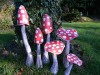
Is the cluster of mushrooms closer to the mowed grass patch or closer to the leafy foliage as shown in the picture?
the leafy foliage

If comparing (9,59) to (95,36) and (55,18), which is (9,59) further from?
(95,36)

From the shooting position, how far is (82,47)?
9.09 meters

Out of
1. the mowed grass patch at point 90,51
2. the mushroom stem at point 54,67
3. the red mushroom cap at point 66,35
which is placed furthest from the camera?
the mowed grass patch at point 90,51

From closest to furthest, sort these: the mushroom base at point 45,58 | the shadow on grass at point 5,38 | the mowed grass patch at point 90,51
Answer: the mushroom base at point 45,58 → the mowed grass patch at point 90,51 → the shadow on grass at point 5,38

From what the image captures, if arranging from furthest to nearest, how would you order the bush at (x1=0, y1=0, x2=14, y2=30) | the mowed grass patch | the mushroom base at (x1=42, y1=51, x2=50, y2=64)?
1. the bush at (x1=0, y1=0, x2=14, y2=30)
2. the mowed grass patch
3. the mushroom base at (x1=42, y1=51, x2=50, y2=64)

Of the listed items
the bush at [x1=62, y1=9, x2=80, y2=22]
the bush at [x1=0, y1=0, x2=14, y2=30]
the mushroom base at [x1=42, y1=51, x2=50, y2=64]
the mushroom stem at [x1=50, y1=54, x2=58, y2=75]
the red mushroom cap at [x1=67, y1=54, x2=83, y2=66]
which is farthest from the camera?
the bush at [x1=62, y1=9, x2=80, y2=22]

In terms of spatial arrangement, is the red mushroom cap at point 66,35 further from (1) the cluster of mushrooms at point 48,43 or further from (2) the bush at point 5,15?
(2) the bush at point 5,15

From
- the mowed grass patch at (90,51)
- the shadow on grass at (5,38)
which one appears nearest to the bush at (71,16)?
the mowed grass patch at (90,51)

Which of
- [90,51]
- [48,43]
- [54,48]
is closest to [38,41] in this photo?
[48,43]

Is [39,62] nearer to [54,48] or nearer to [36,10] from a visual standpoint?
[54,48]

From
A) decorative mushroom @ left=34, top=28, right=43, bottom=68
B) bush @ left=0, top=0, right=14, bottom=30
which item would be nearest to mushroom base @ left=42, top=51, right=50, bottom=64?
decorative mushroom @ left=34, top=28, right=43, bottom=68

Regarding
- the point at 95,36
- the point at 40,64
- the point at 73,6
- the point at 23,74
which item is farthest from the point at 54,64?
the point at 73,6

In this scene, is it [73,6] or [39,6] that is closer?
[39,6]

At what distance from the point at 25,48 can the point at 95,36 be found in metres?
3.91
